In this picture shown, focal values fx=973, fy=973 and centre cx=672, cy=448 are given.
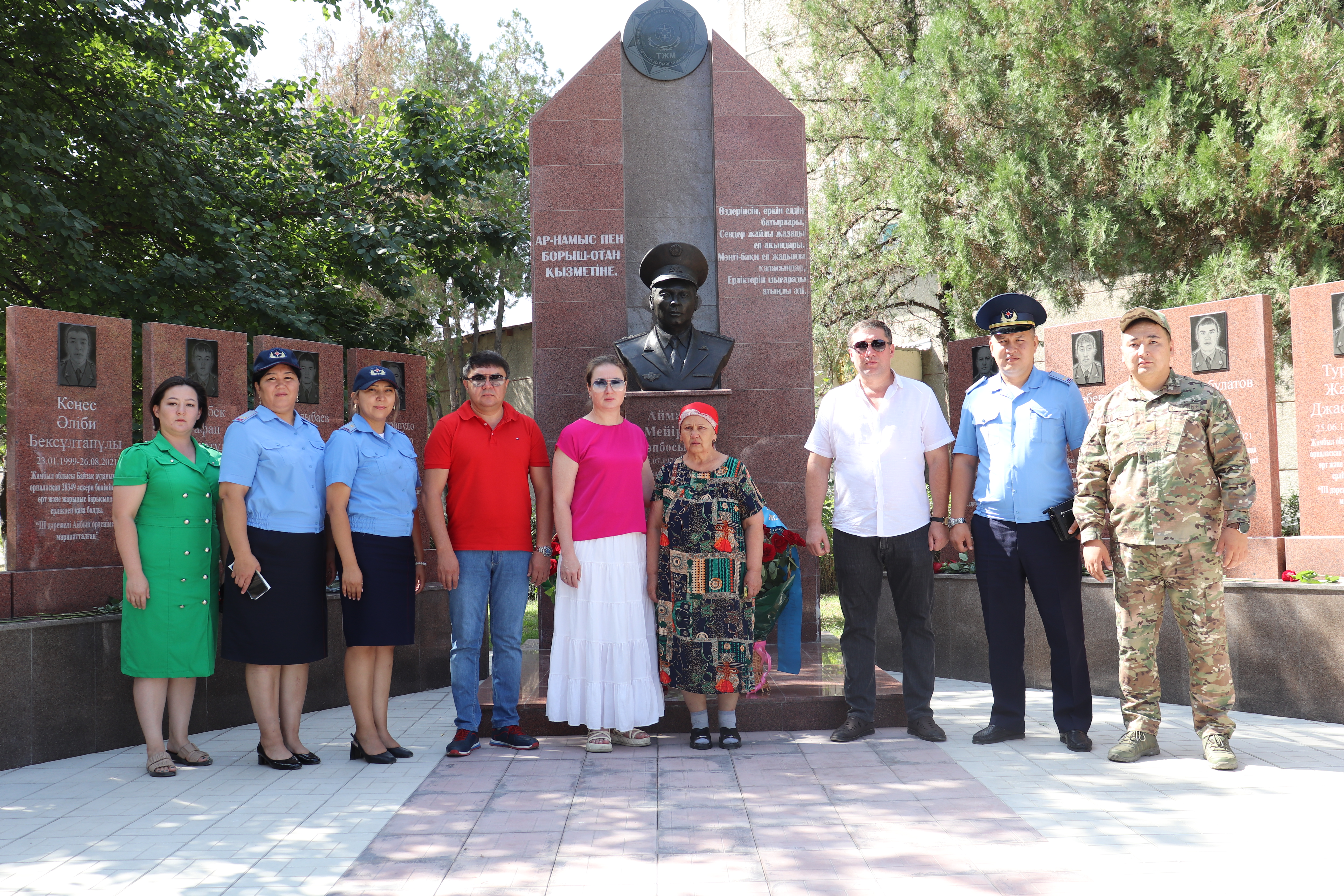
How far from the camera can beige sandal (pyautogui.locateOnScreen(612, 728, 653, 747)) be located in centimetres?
435

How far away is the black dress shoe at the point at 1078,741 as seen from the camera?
4.23m

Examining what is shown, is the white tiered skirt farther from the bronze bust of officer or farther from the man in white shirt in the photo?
the bronze bust of officer

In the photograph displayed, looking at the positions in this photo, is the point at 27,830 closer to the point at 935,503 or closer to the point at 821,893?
the point at 821,893

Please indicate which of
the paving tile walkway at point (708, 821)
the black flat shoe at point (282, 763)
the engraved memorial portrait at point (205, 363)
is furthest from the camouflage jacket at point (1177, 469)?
the engraved memorial portrait at point (205, 363)

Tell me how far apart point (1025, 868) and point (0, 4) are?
9.43 m

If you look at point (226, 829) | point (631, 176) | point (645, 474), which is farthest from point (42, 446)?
point (631, 176)

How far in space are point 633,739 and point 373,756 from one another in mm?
1145

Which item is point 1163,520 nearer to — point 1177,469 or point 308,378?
point 1177,469

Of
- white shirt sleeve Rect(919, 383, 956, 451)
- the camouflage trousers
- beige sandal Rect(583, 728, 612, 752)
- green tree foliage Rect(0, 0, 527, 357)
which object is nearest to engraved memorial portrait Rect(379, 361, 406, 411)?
green tree foliage Rect(0, 0, 527, 357)

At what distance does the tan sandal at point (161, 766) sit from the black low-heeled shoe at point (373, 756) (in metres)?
0.74

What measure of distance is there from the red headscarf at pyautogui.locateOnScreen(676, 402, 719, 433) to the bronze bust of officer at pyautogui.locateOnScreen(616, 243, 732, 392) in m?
1.32

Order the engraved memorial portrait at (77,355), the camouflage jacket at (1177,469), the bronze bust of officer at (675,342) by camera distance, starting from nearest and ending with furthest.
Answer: the camouflage jacket at (1177,469)
the engraved memorial portrait at (77,355)
the bronze bust of officer at (675,342)

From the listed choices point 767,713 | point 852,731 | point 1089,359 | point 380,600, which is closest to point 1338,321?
point 1089,359

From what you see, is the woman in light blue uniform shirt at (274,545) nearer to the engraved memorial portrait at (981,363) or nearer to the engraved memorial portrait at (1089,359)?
the engraved memorial portrait at (981,363)
